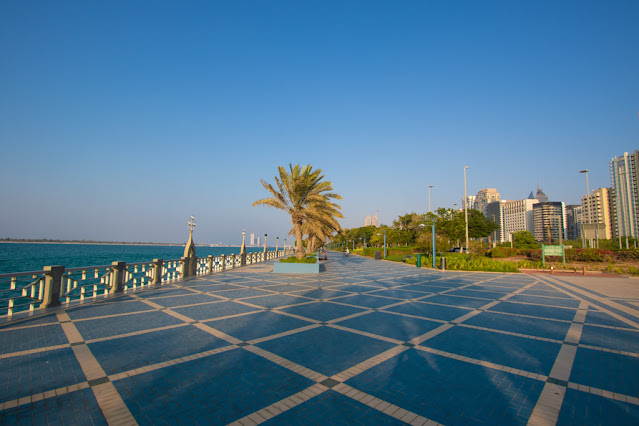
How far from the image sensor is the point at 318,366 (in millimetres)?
4840

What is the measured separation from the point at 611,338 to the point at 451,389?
522 centimetres

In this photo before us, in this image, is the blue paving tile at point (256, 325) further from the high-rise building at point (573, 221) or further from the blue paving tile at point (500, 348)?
the high-rise building at point (573, 221)

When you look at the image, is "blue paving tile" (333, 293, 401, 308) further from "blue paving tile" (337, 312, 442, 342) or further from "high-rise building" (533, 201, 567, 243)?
"high-rise building" (533, 201, 567, 243)

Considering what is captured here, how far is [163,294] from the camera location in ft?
37.6

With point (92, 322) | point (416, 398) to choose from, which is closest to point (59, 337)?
point (92, 322)

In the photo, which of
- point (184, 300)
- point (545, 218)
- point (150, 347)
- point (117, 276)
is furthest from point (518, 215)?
point (150, 347)

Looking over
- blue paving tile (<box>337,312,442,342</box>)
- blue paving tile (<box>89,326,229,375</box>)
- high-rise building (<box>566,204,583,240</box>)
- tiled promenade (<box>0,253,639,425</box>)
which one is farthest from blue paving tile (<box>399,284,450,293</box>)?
high-rise building (<box>566,204,583,240</box>)

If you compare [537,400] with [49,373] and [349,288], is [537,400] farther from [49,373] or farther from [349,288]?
[349,288]

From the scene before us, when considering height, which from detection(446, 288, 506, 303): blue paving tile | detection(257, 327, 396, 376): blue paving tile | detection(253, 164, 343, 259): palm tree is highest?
detection(253, 164, 343, 259): palm tree

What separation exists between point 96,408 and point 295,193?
18.7 metres

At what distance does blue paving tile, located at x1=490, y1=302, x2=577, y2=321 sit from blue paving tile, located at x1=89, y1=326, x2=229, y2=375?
8681 mm

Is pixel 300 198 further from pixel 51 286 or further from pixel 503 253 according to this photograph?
pixel 503 253

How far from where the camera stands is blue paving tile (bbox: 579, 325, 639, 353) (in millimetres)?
5984

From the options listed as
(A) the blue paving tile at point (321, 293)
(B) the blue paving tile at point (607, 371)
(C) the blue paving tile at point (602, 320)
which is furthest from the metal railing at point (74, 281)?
(C) the blue paving tile at point (602, 320)
